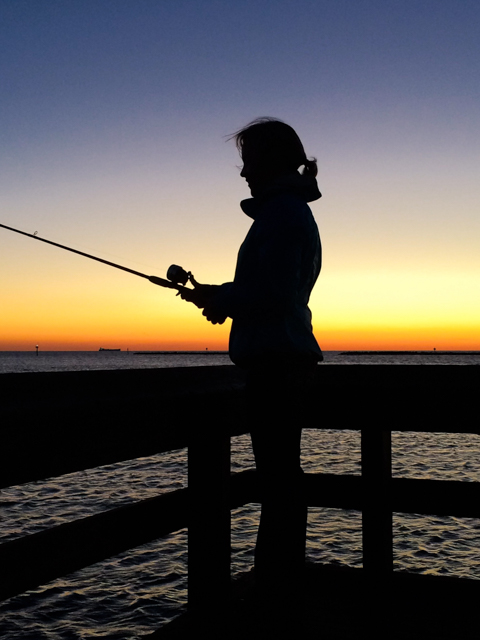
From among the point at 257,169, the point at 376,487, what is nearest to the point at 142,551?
the point at 376,487

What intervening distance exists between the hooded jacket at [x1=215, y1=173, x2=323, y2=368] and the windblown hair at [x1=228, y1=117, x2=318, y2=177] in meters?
0.13

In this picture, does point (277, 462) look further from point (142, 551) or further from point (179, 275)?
point (142, 551)

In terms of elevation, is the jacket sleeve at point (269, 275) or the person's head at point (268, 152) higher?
the person's head at point (268, 152)

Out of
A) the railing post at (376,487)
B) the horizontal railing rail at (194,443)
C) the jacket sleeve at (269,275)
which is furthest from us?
the railing post at (376,487)

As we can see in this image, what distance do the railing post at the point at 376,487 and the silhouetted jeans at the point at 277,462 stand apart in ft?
2.29

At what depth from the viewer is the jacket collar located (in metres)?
2.29

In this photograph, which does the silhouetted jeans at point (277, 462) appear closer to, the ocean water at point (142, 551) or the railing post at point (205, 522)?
the railing post at point (205, 522)

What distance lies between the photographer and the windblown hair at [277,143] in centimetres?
234

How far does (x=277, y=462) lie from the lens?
2.14 m

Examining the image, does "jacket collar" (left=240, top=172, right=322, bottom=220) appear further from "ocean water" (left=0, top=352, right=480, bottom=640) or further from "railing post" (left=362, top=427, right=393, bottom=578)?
"ocean water" (left=0, top=352, right=480, bottom=640)

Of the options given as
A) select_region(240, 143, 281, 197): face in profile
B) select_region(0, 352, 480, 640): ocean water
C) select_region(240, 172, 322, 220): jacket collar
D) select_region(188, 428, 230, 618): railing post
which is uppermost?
select_region(240, 143, 281, 197): face in profile

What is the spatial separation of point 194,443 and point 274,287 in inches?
26.8

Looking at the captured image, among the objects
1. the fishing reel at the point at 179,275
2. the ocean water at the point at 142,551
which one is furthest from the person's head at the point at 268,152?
the ocean water at the point at 142,551

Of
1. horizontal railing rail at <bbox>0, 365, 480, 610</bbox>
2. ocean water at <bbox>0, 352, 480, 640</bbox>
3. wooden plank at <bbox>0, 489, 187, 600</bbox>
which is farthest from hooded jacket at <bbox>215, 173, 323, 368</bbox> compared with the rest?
ocean water at <bbox>0, 352, 480, 640</bbox>
